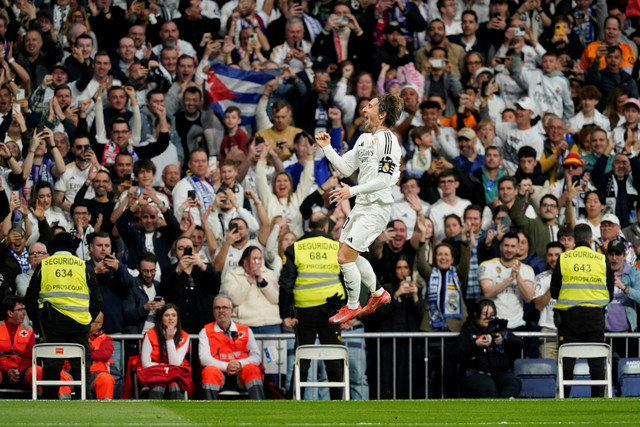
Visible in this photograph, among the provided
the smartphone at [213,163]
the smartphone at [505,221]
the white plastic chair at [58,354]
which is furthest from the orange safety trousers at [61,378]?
the smartphone at [505,221]

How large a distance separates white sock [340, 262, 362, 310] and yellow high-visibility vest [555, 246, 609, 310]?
139 inches

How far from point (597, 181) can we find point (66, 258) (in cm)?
873

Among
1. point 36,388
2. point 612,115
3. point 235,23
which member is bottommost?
point 36,388

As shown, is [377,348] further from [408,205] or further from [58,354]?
[58,354]

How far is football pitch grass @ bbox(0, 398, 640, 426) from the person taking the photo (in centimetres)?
1132

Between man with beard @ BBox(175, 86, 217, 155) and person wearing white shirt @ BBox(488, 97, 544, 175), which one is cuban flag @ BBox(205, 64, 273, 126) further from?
person wearing white shirt @ BBox(488, 97, 544, 175)

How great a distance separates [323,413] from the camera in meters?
12.1

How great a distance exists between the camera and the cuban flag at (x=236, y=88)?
789 inches

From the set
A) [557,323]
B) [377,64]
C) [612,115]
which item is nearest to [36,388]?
[557,323]

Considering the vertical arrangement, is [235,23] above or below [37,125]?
above

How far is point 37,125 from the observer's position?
1880 cm

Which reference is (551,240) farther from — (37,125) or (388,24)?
(37,125)

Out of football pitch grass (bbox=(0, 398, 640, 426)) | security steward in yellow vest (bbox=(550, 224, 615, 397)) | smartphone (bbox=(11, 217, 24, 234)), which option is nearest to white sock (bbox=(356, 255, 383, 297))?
football pitch grass (bbox=(0, 398, 640, 426))

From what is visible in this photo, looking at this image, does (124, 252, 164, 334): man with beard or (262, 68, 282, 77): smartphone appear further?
(262, 68, 282, 77): smartphone
